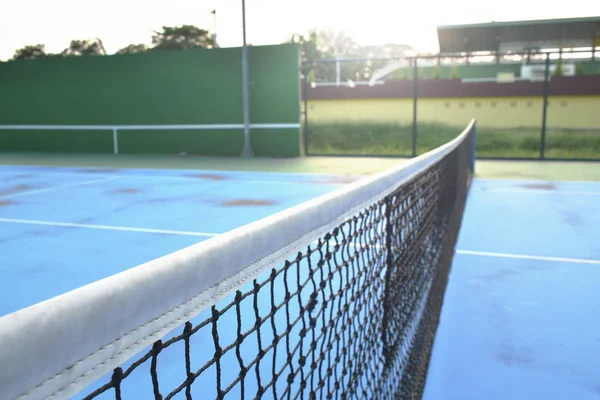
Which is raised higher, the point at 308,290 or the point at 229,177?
the point at 308,290

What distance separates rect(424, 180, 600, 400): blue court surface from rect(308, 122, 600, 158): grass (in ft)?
31.2

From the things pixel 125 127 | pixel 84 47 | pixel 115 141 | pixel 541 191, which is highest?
pixel 84 47

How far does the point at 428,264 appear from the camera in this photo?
3.83 meters

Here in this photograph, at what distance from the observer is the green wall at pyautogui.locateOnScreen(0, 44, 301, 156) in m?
13.3

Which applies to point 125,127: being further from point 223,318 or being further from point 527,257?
point 223,318

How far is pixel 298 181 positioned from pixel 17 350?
886cm

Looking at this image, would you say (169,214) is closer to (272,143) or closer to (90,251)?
(90,251)

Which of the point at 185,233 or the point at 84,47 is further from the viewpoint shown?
the point at 84,47

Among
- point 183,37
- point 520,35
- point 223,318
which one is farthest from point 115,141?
point 183,37

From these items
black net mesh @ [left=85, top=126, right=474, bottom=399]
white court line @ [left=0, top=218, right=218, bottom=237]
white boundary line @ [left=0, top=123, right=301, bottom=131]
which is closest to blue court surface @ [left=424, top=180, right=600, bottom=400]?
black net mesh @ [left=85, top=126, right=474, bottom=399]

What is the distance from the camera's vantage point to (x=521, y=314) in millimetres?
3455

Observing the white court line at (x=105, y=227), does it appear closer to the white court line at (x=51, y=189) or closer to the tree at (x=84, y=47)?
the white court line at (x=51, y=189)

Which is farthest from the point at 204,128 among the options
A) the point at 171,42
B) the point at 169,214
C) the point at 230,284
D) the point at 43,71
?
the point at 171,42

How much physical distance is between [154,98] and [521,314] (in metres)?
12.4
